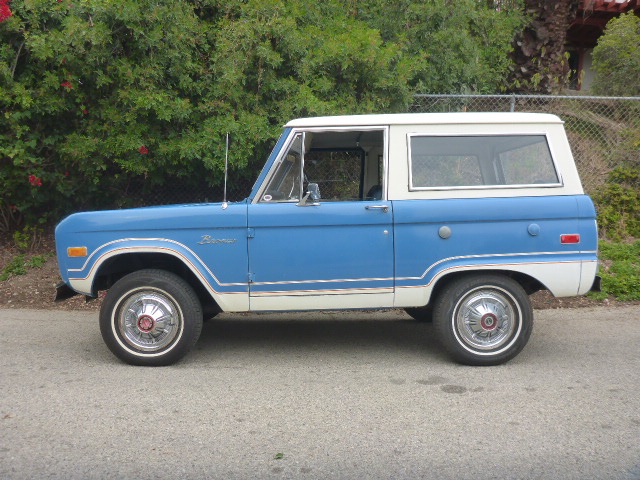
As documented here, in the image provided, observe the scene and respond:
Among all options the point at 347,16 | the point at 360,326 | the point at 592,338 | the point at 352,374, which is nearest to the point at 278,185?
the point at 352,374

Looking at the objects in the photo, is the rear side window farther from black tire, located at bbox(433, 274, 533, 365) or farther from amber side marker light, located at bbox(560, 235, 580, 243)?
black tire, located at bbox(433, 274, 533, 365)

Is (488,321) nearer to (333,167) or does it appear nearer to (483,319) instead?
(483,319)

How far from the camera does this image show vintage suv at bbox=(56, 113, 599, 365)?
524 cm

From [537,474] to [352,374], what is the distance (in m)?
1.98

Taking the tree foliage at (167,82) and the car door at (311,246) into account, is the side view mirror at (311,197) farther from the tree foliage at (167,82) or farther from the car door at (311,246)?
the tree foliage at (167,82)

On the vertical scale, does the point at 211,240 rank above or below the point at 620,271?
above

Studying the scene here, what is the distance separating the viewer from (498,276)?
5363 millimetres

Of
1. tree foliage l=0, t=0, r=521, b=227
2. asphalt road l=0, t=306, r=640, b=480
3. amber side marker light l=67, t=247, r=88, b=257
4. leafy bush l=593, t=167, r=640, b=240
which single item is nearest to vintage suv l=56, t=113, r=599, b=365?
amber side marker light l=67, t=247, r=88, b=257

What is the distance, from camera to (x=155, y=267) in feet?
18.5

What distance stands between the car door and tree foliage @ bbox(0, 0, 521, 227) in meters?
2.47

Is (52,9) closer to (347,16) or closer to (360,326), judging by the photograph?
(347,16)

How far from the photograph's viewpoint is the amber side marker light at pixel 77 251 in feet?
17.4

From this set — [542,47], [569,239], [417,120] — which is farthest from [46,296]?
[542,47]

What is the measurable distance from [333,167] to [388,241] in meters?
1.24
